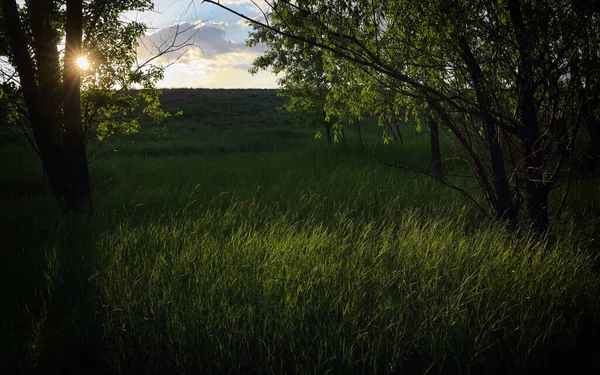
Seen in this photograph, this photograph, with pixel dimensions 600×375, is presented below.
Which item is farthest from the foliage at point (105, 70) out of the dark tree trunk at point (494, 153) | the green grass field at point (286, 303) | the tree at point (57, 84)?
the dark tree trunk at point (494, 153)

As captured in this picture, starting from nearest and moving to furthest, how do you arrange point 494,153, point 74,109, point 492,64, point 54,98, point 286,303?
point 286,303, point 492,64, point 494,153, point 74,109, point 54,98

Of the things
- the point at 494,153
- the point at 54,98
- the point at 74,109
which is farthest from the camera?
the point at 54,98

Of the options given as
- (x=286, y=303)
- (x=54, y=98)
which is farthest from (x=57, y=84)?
(x=286, y=303)

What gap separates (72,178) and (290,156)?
8.86 metres

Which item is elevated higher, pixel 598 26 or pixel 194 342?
pixel 598 26

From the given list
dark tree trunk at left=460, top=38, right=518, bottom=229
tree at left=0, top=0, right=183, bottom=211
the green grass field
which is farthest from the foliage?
dark tree trunk at left=460, top=38, right=518, bottom=229

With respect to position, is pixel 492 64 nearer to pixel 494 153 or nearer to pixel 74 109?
pixel 494 153

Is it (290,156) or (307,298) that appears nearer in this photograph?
(307,298)

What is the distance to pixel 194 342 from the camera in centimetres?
316

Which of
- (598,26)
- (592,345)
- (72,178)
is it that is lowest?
(592,345)

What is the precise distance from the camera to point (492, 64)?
489 centimetres

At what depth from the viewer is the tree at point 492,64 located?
4.60 metres

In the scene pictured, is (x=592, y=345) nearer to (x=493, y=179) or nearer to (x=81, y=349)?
(x=493, y=179)

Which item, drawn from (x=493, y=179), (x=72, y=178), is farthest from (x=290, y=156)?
(x=493, y=179)
